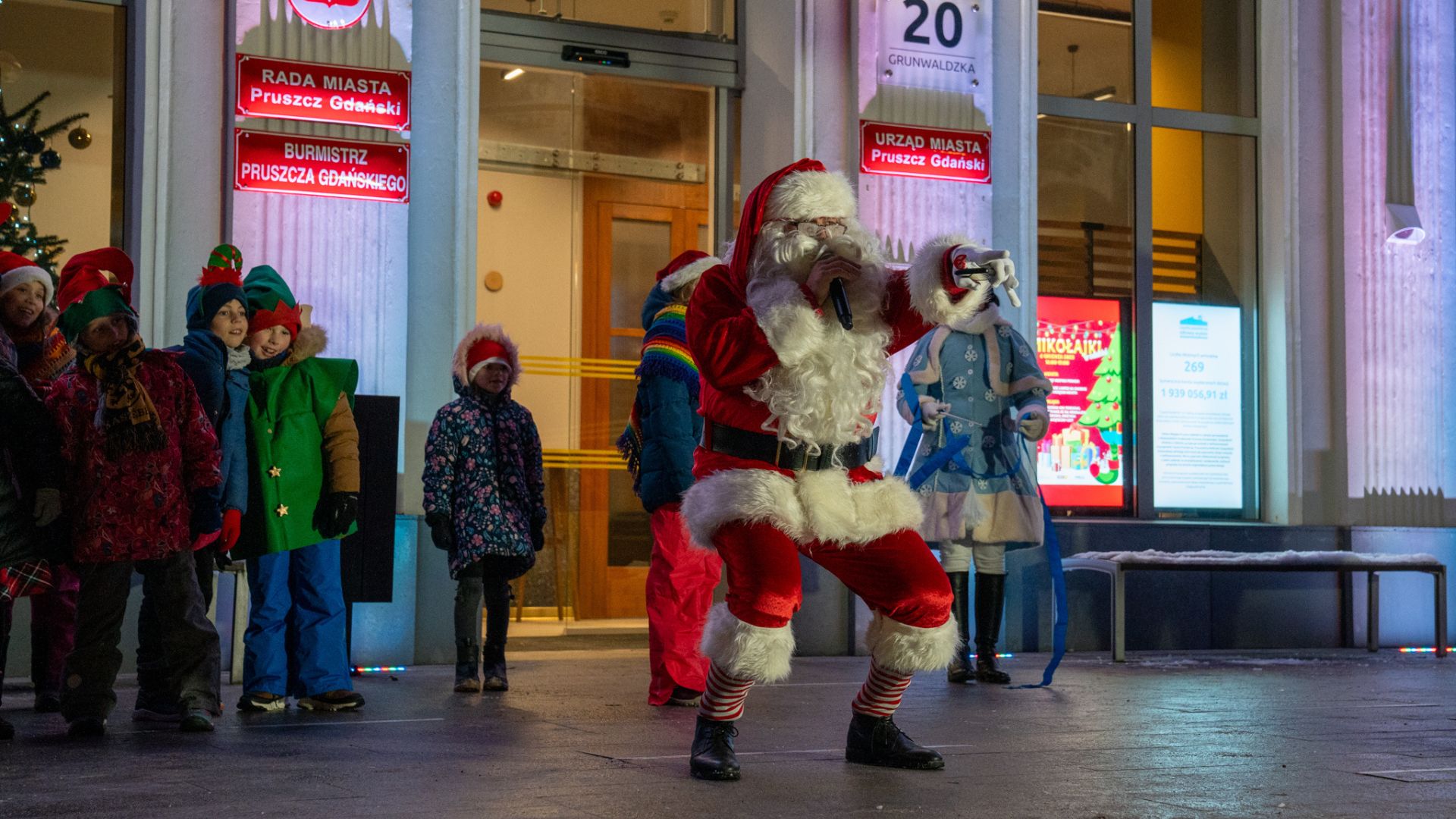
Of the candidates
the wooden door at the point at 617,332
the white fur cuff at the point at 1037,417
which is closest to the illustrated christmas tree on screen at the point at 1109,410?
the wooden door at the point at 617,332

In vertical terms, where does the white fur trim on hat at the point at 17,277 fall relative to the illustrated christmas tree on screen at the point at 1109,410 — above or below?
above

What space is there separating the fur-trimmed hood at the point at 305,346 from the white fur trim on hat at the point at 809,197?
2534 mm

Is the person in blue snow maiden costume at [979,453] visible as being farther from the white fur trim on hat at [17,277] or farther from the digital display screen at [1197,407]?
the white fur trim on hat at [17,277]

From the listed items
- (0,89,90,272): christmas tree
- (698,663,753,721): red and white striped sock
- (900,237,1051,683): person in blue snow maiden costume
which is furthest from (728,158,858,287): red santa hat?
(0,89,90,272): christmas tree

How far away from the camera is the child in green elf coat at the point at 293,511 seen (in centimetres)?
660

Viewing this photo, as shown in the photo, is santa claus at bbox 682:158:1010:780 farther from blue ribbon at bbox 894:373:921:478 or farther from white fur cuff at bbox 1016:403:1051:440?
blue ribbon at bbox 894:373:921:478

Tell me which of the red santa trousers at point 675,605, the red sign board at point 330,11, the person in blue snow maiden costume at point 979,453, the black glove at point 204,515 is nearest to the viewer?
the black glove at point 204,515

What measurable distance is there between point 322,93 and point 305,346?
8.98ft

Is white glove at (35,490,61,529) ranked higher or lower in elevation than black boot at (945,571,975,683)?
higher

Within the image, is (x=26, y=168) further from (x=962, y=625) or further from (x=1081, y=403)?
(x=1081, y=403)

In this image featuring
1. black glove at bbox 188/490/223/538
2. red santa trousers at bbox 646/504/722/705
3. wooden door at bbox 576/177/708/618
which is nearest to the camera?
black glove at bbox 188/490/223/538

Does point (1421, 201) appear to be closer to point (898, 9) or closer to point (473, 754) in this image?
point (898, 9)

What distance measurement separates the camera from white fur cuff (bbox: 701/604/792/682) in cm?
473

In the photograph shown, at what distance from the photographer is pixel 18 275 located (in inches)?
255
